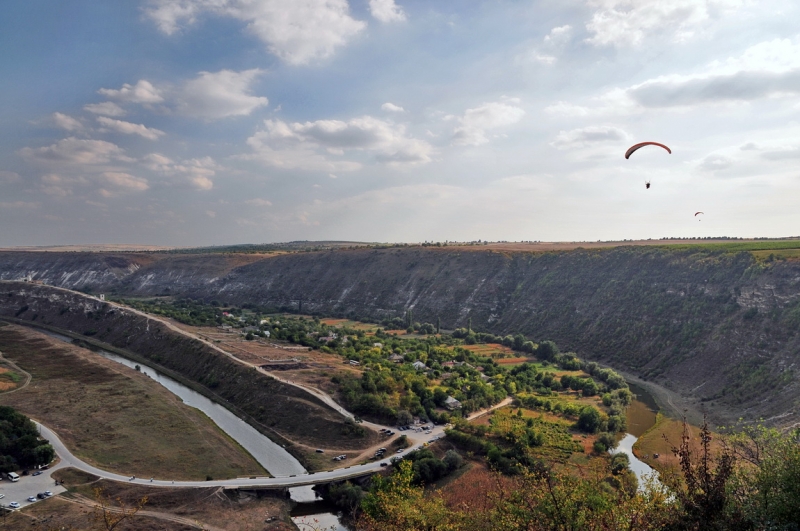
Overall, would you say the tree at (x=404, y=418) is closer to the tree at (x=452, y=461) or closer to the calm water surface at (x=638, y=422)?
the tree at (x=452, y=461)

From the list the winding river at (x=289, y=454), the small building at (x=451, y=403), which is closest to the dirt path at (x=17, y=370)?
the winding river at (x=289, y=454)

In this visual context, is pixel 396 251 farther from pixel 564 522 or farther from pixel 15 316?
pixel 564 522

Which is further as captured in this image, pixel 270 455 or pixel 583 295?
pixel 583 295

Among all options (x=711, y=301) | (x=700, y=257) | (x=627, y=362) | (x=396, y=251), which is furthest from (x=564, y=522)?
(x=396, y=251)

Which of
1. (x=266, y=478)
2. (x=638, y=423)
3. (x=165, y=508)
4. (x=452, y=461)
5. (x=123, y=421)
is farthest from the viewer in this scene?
(x=638, y=423)

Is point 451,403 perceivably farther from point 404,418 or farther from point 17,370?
point 17,370

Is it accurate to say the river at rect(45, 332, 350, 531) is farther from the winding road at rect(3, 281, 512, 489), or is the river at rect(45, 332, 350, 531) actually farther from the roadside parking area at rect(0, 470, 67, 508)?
the roadside parking area at rect(0, 470, 67, 508)

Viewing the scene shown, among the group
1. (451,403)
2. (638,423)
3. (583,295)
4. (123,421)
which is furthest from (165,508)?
(583,295)
